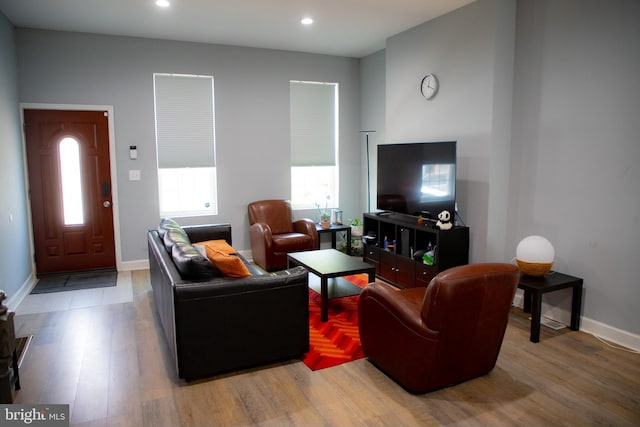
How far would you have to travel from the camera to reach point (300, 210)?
22.1ft

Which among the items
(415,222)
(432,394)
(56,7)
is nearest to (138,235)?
(56,7)

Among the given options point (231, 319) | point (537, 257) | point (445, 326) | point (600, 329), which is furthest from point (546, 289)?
point (231, 319)

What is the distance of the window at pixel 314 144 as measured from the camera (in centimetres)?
662

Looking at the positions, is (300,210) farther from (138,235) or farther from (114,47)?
(114,47)

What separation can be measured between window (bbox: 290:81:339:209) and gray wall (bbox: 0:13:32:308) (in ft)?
11.1

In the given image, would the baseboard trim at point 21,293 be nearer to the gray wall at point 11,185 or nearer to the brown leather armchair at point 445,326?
the gray wall at point 11,185

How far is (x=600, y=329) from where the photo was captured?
3.62 metres

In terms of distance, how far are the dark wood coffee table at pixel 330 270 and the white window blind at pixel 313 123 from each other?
2354 millimetres

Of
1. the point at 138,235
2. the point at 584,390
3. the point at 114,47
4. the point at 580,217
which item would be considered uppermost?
the point at 114,47

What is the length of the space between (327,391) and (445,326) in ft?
2.86

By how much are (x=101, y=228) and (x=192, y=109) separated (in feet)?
6.34

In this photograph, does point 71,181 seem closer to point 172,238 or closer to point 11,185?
point 11,185

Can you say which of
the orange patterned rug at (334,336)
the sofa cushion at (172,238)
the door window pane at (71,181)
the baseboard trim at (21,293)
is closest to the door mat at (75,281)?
the baseboard trim at (21,293)

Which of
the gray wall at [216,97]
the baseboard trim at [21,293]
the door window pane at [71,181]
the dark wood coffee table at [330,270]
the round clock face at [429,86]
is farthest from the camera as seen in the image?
the door window pane at [71,181]
